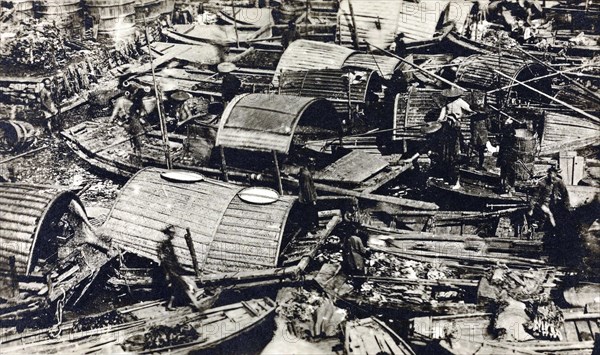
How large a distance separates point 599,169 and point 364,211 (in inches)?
332

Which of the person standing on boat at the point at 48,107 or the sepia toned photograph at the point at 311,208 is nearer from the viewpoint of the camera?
the sepia toned photograph at the point at 311,208

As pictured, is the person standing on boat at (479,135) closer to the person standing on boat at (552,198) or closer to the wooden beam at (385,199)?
the person standing on boat at (552,198)

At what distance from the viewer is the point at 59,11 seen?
110ft

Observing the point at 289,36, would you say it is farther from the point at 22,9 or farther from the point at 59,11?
the point at 22,9

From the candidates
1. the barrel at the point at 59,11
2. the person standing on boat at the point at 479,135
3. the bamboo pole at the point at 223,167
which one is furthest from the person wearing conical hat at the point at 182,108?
the barrel at the point at 59,11

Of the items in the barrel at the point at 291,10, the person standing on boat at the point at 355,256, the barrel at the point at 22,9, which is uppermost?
the barrel at the point at 22,9

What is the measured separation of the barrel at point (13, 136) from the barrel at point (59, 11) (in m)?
14.0

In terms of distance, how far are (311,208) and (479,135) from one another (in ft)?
21.3

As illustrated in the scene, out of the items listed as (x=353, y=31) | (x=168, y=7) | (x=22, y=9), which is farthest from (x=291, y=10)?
(x=22, y=9)

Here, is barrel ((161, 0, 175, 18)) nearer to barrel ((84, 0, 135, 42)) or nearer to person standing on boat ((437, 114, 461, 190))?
barrel ((84, 0, 135, 42))

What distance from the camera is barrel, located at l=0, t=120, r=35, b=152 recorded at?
21703mm

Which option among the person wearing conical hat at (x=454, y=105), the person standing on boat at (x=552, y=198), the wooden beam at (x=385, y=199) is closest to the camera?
the person standing on boat at (x=552, y=198)

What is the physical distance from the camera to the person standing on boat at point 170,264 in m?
12.4

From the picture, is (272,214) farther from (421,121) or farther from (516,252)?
(421,121)
